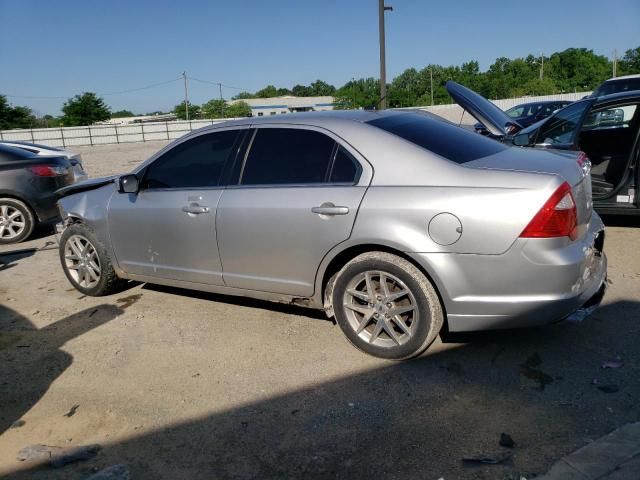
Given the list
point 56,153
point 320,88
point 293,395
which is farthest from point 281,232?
point 320,88

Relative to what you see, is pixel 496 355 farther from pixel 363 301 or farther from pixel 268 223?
pixel 268 223

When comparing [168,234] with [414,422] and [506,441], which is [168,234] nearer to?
[414,422]

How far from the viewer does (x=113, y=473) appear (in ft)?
8.64

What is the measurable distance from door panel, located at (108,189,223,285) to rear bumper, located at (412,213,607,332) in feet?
5.83

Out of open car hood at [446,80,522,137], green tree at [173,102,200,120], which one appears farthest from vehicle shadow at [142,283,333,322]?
green tree at [173,102,200,120]

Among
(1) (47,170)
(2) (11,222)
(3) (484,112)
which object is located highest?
(3) (484,112)

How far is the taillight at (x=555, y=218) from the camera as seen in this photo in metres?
3.07

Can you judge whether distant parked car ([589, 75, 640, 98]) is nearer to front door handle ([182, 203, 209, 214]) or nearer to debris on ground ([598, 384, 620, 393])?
debris on ground ([598, 384, 620, 393])

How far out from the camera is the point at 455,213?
10.5 ft

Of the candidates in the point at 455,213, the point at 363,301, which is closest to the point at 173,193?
the point at 363,301

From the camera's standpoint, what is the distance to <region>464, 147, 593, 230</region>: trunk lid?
3.29 m

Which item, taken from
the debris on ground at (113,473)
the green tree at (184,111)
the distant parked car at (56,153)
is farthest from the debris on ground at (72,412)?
the green tree at (184,111)

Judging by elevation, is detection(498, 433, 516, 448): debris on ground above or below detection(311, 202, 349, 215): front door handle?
below

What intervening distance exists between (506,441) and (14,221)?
7861mm
